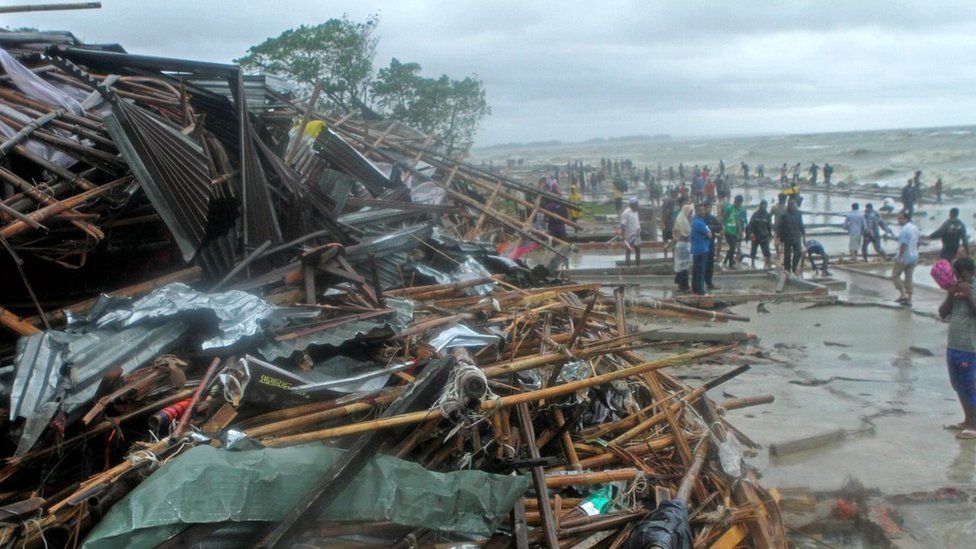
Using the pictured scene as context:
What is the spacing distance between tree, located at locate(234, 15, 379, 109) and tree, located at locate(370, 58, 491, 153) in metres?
0.98

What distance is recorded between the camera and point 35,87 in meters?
6.63

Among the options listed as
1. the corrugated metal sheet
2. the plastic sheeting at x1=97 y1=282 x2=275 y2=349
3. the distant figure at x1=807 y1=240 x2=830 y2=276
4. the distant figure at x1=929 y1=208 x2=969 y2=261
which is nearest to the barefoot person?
the plastic sheeting at x1=97 y1=282 x2=275 y2=349

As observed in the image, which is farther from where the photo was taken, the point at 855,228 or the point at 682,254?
the point at 855,228

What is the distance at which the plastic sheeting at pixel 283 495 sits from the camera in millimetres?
3576

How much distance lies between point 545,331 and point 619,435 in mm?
940

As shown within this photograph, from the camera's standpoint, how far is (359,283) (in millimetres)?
6359

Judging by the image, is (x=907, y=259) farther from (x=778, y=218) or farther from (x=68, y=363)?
(x=68, y=363)

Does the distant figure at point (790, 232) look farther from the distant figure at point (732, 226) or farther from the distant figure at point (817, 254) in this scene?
the distant figure at point (732, 226)

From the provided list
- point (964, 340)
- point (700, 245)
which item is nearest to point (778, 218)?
point (700, 245)

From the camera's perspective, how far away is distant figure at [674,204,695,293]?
13.9 metres

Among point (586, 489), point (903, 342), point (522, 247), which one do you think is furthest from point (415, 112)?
point (586, 489)

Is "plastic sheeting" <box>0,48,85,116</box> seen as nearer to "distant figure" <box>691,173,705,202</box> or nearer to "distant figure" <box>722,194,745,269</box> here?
"distant figure" <box>722,194,745,269</box>

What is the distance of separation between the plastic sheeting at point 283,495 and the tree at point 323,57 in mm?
20741

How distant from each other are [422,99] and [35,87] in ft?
69.1
